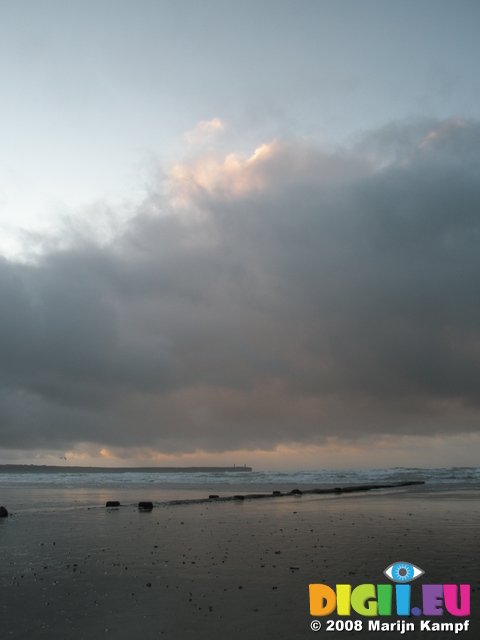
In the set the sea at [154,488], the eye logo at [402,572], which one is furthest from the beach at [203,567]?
the sea at [154,488]

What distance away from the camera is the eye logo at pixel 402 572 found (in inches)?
489

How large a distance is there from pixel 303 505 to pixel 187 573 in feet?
72.9

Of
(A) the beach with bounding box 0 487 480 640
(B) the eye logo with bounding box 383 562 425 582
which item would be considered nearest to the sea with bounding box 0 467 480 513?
(A) the beach with bounding box 0 487 480 640

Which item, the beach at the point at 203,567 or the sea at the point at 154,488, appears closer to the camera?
the beach at the point at 203,567

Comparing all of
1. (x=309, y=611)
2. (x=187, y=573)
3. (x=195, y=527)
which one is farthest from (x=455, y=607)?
(x=195, y=527)

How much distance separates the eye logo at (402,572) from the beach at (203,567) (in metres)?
0.27

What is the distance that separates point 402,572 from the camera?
13.0m
